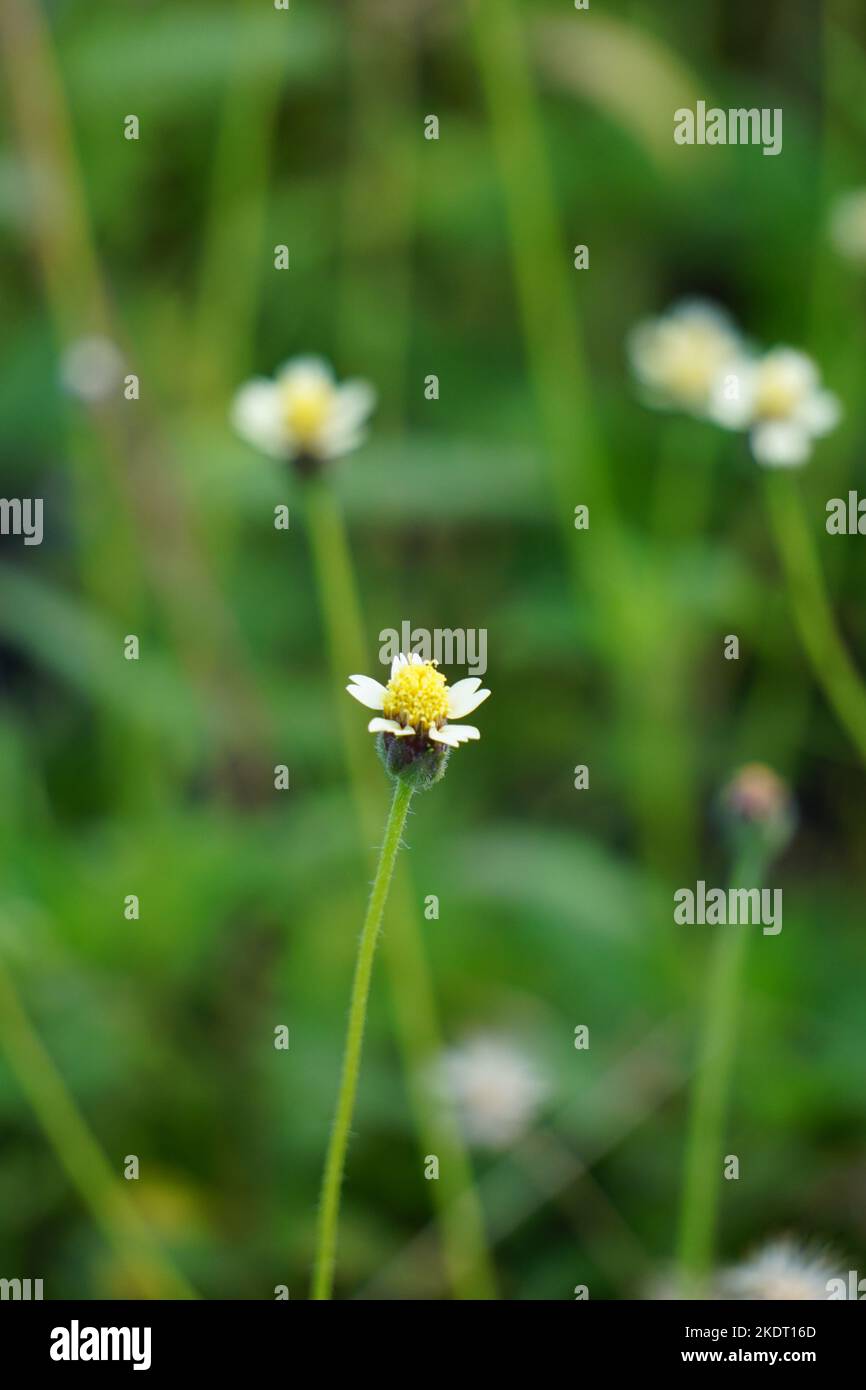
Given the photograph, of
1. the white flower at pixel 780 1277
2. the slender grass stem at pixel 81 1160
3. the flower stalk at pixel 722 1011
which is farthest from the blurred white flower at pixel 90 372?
the white flower at pixel 780 1277

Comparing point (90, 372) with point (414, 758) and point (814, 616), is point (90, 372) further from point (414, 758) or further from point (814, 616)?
point (414, 758)

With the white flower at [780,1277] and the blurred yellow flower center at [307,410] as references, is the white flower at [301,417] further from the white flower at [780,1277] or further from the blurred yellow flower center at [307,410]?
the white flower at [780,1277]

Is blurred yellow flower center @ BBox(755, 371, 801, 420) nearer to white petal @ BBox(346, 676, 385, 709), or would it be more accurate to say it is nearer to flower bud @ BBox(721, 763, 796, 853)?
flower bud @ BBox(721, 763, 796, 853)

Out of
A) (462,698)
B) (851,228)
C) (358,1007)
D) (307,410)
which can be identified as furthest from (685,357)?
(358,1007)

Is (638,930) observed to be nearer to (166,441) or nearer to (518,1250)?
(518,1250)
